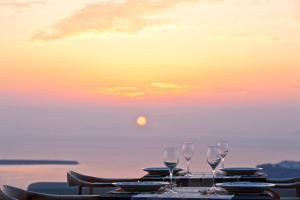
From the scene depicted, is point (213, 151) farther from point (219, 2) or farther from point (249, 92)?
point (249, 92)

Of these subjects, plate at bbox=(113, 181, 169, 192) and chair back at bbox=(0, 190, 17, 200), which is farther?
plate at bbox=(113, 181, 169, 192)

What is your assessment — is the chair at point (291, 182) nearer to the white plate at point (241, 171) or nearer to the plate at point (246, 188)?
the white plate at point (241, 171)

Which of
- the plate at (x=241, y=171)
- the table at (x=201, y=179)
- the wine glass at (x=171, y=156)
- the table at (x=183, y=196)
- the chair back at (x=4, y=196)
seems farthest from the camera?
the plate at (x=241, y=171)

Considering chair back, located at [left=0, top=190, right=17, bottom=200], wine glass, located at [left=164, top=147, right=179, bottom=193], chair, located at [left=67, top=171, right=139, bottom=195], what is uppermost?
chair, located at [left=67, top=171, right=139, bottom=195]

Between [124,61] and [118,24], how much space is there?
7.00 ft

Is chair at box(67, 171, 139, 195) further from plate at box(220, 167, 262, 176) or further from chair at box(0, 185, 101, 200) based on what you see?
chair at box(0, 185, 101, 200)

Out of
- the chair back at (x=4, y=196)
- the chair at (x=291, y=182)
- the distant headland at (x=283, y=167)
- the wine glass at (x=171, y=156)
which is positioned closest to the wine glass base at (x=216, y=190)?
the wine glass at (x=171, y=156)

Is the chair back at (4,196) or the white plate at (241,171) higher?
the white plate at (241,171)

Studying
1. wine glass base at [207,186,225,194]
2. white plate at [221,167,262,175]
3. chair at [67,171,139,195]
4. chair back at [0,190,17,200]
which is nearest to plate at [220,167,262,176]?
white plate at [221,167,262,175]

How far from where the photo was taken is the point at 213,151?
3.77 metres

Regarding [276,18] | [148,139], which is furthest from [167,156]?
[148,139]

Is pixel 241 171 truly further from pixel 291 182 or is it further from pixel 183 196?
pixel 183 196

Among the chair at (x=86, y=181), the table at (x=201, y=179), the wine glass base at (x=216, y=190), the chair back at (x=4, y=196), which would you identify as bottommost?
the chair back at (x=4, y=196)

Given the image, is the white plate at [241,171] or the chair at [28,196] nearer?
the chair at [28,196]
